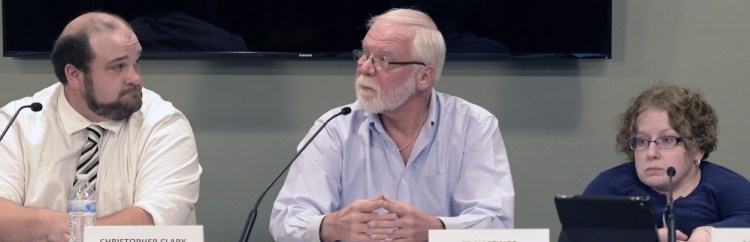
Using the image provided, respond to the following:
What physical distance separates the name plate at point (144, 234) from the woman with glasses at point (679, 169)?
1479mm

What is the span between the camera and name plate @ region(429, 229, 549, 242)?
2979 millimetres

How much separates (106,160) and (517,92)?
1.76 metres

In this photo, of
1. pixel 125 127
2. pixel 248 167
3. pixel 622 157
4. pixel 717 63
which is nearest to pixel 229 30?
pixel 248 167

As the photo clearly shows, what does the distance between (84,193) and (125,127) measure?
261 millimetres

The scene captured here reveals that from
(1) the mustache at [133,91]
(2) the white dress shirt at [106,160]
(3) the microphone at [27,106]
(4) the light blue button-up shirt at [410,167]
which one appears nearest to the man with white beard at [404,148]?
(4) the light blue button-up shirt at [410,167]

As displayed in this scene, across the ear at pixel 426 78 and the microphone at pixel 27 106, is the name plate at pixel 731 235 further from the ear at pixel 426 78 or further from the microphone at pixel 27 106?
the microphone at pixel 27 106

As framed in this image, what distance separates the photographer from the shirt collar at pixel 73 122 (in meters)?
3.85

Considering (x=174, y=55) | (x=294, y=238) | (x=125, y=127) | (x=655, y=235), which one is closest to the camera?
(x=655, y=235)

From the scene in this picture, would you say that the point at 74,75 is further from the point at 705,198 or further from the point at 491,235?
the point at 705,198

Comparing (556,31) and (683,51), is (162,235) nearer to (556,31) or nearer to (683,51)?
(556,31)

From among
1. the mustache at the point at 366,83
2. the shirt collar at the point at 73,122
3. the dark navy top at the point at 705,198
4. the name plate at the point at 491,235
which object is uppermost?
the mustache at the point at 366,83

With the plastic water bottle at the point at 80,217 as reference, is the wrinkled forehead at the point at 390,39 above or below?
above

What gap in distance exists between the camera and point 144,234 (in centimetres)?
304

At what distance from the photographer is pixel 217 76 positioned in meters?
4.70
